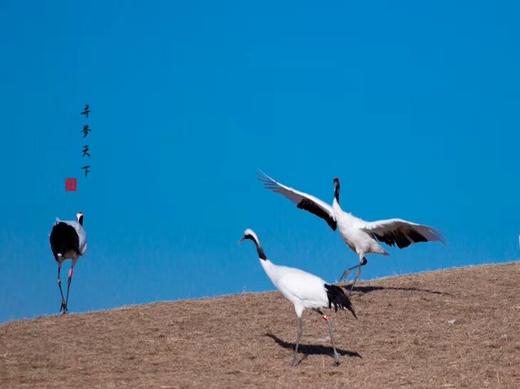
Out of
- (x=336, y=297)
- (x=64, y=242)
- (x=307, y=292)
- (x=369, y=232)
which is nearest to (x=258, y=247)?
→ (x=307, y=292)

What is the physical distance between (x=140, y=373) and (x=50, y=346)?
2629 mm

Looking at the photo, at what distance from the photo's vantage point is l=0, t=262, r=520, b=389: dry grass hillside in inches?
478

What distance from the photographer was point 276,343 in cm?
1419

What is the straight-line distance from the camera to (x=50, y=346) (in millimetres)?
14516

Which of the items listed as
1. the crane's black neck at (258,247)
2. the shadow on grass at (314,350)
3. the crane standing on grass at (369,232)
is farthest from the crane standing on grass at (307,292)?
the crane standing on grass at (369,232)

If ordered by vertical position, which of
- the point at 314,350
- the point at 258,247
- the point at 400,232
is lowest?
the point at 314,350

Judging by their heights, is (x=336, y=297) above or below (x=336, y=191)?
below

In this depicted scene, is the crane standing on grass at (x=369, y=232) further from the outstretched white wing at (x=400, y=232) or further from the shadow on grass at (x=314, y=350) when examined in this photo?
the shadow on grass at (x=314, y=350)

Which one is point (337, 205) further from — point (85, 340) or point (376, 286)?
point (85, 340)

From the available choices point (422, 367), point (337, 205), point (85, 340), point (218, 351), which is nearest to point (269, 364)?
point (218, 351)

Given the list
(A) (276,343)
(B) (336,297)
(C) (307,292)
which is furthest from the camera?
(A) (276,343)

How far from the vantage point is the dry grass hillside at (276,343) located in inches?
478

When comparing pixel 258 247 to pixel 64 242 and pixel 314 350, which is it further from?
pixel 64 242

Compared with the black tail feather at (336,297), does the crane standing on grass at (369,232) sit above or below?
above
